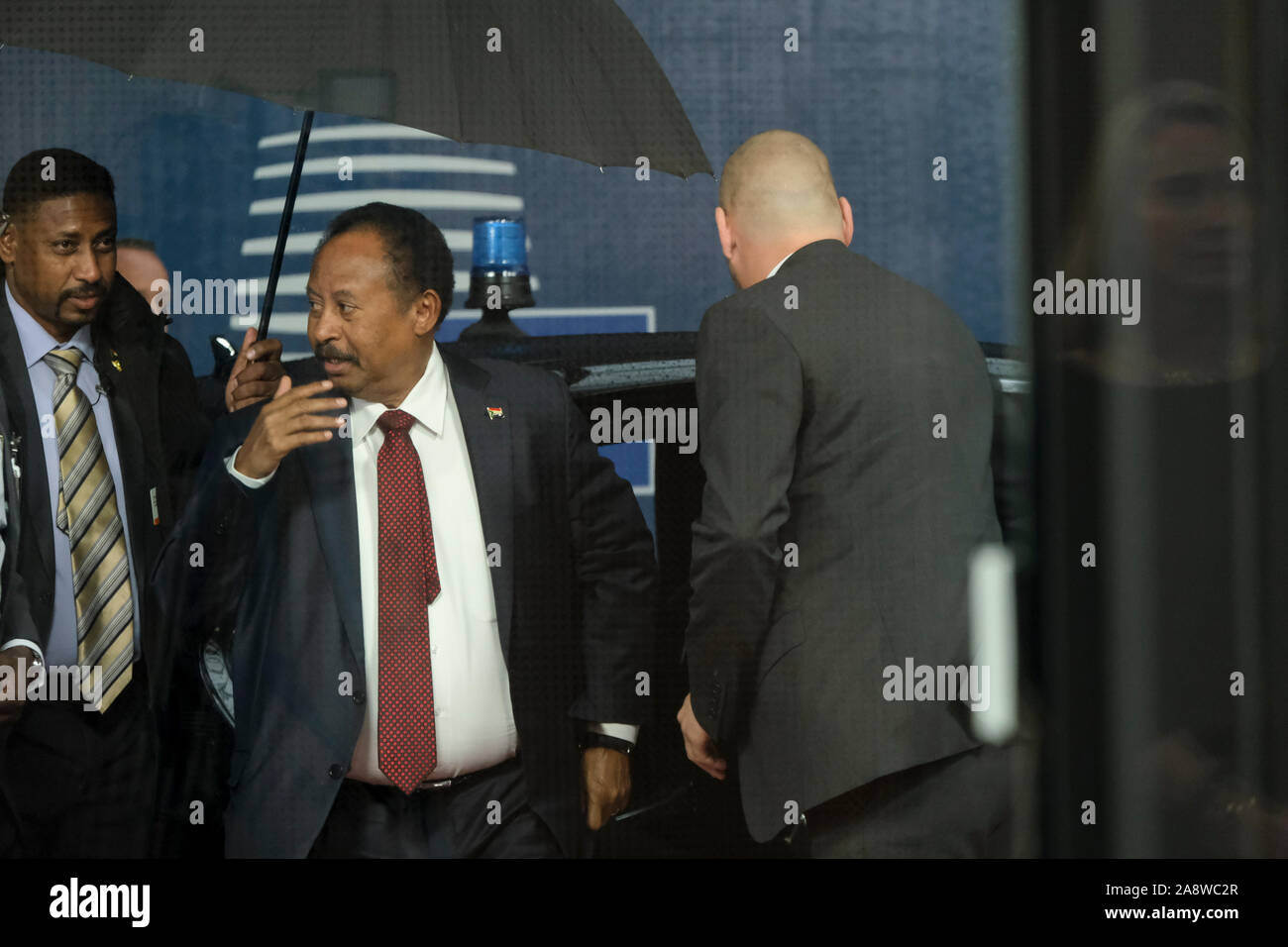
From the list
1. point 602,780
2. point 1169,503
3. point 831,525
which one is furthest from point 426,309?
point 1169,503

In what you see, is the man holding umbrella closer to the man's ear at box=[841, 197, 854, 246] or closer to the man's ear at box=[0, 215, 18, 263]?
the man's ear at box=[0, 215, 18, 263]

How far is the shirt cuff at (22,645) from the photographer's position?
7.73 feet

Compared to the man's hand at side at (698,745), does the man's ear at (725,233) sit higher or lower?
higher

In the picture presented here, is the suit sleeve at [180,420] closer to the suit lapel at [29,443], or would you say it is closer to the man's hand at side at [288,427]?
the man's hand at side at [288,427]

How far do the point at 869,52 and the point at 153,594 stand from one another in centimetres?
182

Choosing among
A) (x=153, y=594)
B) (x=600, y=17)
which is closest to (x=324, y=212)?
(x=600, y=17)

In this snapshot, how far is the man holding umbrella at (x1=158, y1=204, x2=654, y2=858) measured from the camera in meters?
2.36

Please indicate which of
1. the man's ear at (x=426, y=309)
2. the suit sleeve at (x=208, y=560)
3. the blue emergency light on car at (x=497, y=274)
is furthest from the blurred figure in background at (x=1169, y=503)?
the suit sleeve at (x=208, y=560)

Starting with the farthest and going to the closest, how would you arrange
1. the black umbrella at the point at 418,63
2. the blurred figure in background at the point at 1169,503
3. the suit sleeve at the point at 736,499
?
the blurred figure in background at the point at 1169,503 → the black umbrella at the point at 418,63 → the suit sleeve at the point at 736,499

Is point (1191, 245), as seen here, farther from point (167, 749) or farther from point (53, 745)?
point (53, 745)

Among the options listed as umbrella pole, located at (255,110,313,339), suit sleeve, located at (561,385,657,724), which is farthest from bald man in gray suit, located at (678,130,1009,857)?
umbrella pole, located at (255,110,313,339)

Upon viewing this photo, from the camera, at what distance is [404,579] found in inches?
92.9

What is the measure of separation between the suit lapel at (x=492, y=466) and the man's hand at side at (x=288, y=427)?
24cm

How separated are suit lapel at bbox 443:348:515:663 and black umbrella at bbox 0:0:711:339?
0.42 m
